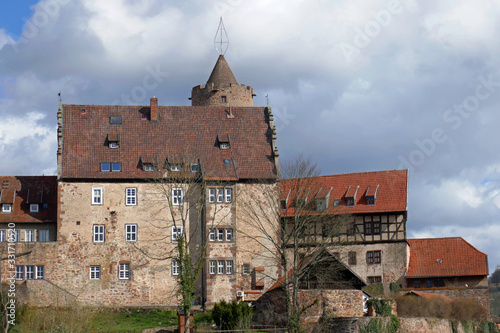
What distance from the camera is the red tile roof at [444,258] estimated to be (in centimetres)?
6034

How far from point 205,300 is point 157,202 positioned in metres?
6.79

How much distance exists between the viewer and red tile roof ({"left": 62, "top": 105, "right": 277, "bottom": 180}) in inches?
2197

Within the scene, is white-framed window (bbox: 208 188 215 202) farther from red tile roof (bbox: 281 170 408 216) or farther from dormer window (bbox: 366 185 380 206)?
dormer window (bbox: 366 185 380 206)

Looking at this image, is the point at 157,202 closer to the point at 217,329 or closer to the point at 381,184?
the point at 217,329

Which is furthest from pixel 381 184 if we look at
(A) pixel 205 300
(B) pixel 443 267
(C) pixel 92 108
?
(C) pixel 92 108

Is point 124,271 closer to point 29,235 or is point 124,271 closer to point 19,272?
point 19,272

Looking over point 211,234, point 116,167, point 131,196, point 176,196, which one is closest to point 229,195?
point 211,234

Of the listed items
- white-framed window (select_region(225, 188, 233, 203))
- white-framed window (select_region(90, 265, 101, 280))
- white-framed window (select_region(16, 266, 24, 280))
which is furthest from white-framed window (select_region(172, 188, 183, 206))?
white-framed window (select_region(16, 266, 24, 280))

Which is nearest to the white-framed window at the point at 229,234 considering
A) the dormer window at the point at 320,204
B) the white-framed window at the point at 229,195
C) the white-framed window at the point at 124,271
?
the white-framed window at the point at 229,195

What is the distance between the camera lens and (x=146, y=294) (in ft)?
178

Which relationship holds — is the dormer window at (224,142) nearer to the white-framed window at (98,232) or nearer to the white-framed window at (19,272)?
the white-framed window at (98,232)

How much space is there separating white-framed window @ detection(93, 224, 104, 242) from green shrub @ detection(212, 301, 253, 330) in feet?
38.5

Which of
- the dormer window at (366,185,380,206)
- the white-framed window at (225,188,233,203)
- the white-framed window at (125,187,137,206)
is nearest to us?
the white-framed window at (125,187,137,206)

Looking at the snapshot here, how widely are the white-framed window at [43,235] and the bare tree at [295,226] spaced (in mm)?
12484
